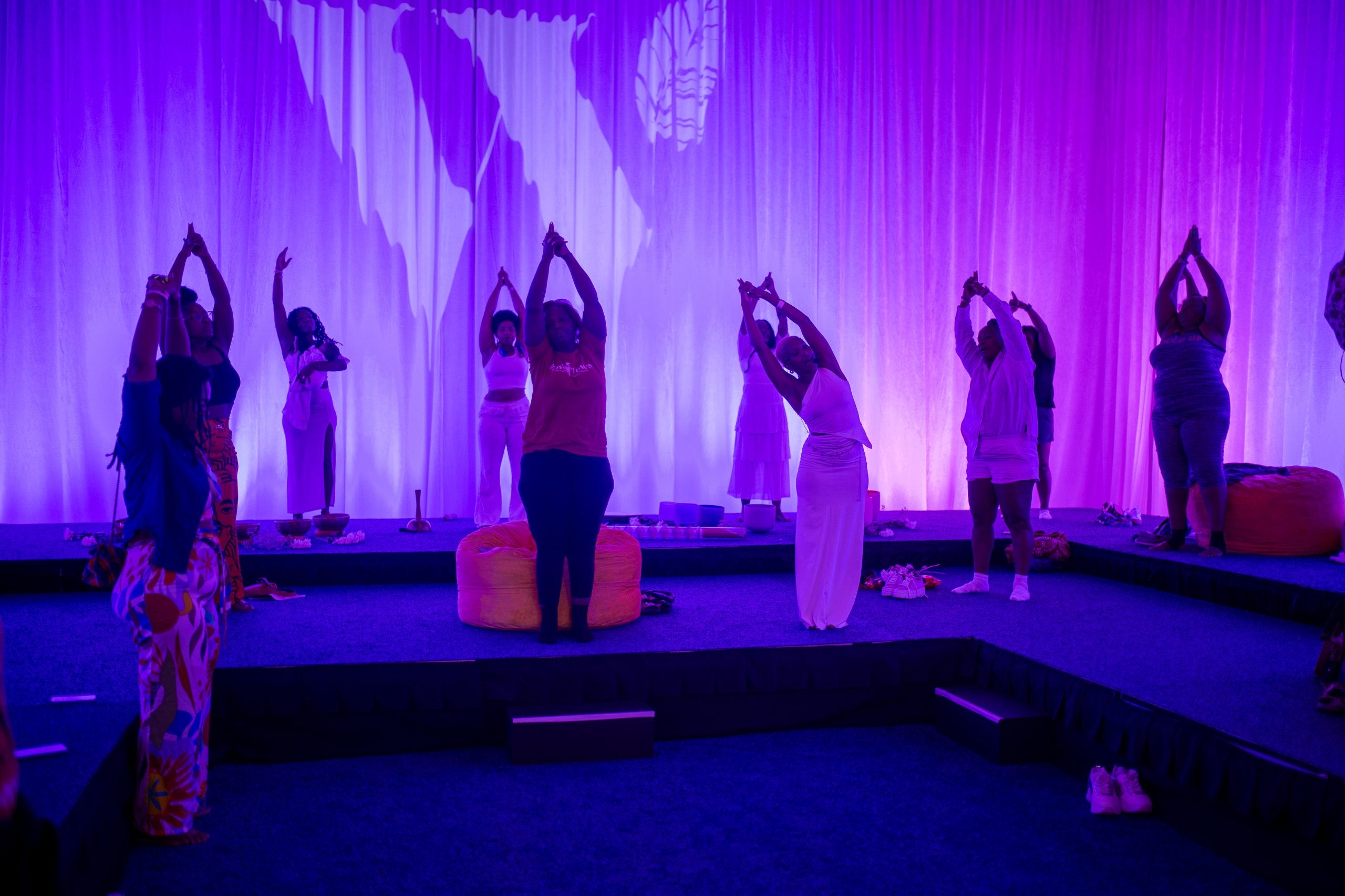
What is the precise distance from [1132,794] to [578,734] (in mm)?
1792

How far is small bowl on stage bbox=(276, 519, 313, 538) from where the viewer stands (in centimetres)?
561

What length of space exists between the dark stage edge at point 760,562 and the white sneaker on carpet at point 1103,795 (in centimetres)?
194

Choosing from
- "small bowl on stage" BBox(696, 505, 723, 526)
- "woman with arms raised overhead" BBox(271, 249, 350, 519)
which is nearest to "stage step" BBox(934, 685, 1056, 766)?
"small bowl on stage" BBox(696, 505, 723, 526)

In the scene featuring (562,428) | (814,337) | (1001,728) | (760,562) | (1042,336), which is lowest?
(1001,728)

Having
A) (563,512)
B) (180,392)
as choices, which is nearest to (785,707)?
(563,512)

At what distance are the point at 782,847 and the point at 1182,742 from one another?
47.7 inches

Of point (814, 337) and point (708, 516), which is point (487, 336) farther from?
point (814, 337)

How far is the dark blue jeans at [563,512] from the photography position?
12.1 ft

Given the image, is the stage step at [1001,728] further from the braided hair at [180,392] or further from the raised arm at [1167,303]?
the raised arm at [1167,303]

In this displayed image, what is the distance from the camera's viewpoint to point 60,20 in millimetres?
6941

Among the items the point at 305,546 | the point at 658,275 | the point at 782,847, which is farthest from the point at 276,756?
the point at 658,275

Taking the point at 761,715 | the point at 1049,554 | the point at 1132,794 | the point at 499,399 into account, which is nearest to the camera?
the point at 1132,794

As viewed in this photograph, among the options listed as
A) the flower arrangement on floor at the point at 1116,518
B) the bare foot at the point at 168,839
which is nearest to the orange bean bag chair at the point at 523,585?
the bare foot at the point at 168,839

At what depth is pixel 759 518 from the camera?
6410mm
